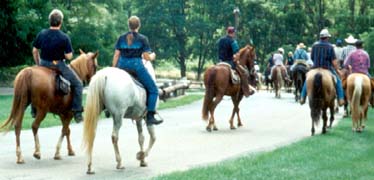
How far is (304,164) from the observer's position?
12.6 meters

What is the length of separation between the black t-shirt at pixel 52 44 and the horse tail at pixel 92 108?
5.70 ft

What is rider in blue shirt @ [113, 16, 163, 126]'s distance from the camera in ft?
42.8

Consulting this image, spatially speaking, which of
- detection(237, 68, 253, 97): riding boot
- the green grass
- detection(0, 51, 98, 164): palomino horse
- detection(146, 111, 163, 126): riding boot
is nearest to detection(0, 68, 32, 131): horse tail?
detection(0, 51, 98, 164): palomino horse

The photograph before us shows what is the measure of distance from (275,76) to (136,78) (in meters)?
24.6

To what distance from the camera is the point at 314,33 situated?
227 feet

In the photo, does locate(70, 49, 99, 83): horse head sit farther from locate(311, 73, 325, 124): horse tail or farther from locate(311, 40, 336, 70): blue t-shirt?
locate(311, 40, 336, 70): blue t-shirt

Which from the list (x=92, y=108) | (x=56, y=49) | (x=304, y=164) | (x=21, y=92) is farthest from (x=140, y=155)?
(x=304, y=164)

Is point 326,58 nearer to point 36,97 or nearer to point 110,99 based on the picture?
point 110,99

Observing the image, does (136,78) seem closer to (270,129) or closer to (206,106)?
(206,106)

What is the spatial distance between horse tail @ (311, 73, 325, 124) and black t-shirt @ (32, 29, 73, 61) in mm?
6796

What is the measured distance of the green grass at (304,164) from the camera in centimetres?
1124

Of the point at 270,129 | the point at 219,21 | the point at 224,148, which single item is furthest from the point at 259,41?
the point at 224,148

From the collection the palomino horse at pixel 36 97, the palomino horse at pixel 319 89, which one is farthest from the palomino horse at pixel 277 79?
the palomino horse at pixel 36 97

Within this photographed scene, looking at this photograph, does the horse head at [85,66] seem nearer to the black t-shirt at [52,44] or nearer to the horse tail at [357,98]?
the black t-shirt at [52,44]
